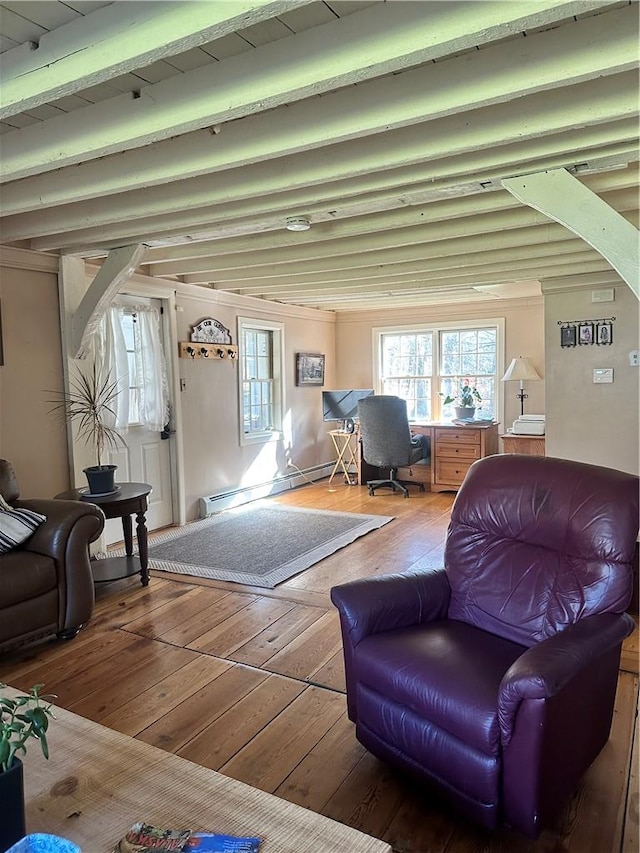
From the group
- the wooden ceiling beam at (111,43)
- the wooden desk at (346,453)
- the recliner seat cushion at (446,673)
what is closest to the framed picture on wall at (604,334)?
the wooden desk at (346,453)

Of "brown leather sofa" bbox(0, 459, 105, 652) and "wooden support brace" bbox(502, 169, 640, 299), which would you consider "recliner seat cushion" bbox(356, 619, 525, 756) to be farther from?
"brown leather sofa" bbox(0, 459, 105, 652)

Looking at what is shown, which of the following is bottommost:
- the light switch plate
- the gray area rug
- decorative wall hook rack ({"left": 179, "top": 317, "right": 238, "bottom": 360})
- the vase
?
the gray area rug

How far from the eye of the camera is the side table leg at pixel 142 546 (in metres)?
3.69

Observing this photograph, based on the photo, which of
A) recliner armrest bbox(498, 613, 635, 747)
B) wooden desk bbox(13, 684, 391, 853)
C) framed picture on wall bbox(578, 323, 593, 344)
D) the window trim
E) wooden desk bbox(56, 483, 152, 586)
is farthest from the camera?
the window trim

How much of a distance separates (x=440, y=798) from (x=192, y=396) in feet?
13.9

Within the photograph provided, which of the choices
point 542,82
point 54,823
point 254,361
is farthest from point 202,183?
point 254,361

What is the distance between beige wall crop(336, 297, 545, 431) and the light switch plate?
5.08ft

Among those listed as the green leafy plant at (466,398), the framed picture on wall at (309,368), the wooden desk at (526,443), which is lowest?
the wooden desk at (526,443)

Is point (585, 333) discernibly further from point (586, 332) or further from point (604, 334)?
point (604, 334)

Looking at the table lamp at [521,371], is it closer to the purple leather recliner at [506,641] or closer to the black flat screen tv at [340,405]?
the black flat screen tv at [340,405]

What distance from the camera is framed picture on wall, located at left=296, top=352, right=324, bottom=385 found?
7.11 meters

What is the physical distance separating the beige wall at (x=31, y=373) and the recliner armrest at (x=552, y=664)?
3423mm

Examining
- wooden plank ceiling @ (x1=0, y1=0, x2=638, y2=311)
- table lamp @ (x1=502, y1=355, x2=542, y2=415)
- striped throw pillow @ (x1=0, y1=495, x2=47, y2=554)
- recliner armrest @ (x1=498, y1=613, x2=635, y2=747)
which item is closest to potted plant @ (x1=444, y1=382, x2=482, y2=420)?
table lamp @ (x1=502, y1=355, x2=542, y2=415)

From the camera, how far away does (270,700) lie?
2404 millimetres
